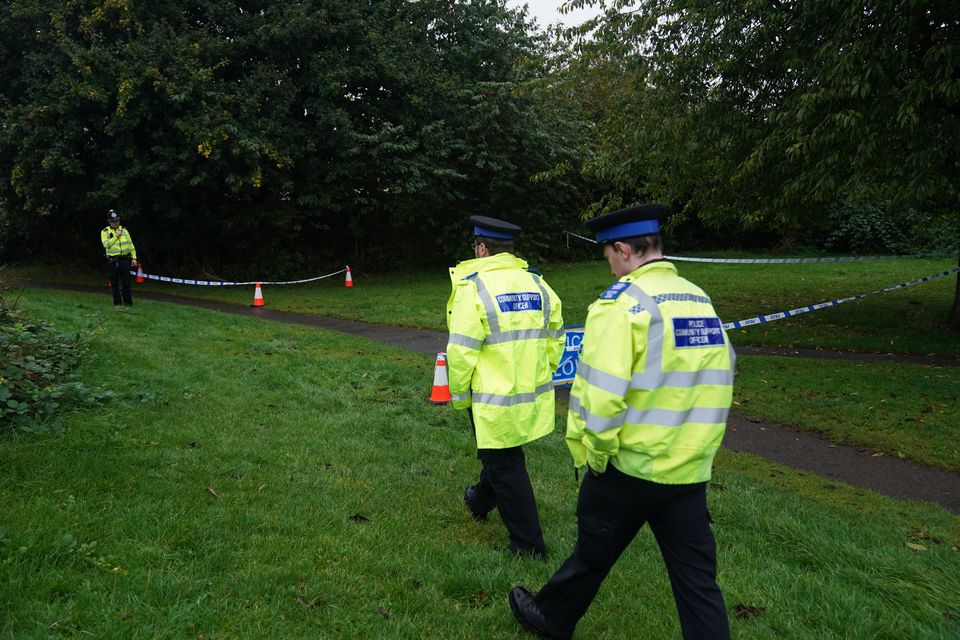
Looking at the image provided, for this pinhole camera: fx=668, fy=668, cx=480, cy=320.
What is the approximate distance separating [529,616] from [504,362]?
1.33 meters

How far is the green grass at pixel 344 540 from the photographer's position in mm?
3109

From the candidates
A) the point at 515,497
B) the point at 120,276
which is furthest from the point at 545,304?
the point at 120,276

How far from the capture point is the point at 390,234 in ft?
81.9

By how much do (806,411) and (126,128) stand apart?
17.4 metres

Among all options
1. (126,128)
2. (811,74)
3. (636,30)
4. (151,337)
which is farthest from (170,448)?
(126,128)

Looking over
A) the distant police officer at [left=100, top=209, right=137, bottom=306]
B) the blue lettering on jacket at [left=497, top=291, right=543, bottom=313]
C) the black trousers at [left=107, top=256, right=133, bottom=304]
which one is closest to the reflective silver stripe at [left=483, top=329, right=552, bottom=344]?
the blue lettering on jacket at [left=497, top=291, right=543, bottom=313]

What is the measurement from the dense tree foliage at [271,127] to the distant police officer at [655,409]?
1343 cm

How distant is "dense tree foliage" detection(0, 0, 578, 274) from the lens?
57.2ft

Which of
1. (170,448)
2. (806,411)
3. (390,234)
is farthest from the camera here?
(390,234)

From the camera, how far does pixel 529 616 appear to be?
120 inches

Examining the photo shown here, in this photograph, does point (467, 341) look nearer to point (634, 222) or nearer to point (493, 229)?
point (493, 229)

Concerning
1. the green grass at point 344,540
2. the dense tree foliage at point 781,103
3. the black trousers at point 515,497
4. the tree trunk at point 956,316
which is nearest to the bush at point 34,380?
the green grass at point 344,540

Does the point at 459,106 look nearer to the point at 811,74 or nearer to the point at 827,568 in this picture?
the point at 811,74

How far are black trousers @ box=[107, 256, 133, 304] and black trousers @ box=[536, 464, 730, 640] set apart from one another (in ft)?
43.4
